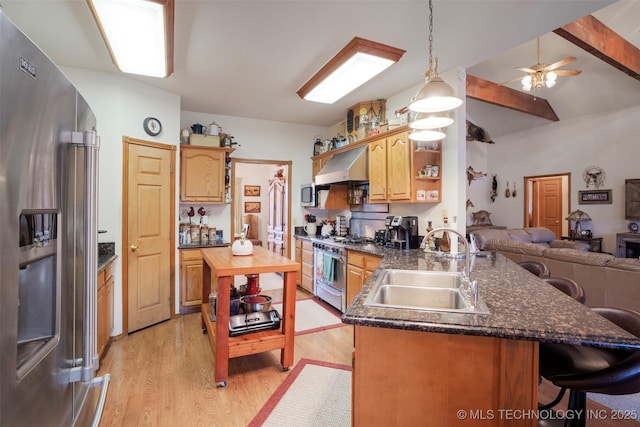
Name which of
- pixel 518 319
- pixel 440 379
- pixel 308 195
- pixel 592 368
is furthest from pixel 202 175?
pixel 592 368

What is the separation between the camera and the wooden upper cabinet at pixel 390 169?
331 centimetres

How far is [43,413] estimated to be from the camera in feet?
2.68

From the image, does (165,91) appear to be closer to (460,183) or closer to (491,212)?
(460,183)

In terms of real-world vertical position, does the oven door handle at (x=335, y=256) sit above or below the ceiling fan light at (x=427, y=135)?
below

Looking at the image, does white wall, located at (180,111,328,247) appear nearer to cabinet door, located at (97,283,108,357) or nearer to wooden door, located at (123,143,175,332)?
wooden door, located at (123,143,175,332)

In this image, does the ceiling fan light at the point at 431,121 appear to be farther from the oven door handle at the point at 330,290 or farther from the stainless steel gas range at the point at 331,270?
the oven door handle at the point at 330,290

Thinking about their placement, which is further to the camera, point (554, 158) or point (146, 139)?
point (554, 158)

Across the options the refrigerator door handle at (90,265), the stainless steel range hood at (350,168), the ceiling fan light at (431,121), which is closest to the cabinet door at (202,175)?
the stainless steel range hood at (350,168)

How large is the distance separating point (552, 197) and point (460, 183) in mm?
6599

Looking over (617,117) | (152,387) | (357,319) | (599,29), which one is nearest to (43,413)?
(357,319)

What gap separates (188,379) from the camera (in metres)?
2.42

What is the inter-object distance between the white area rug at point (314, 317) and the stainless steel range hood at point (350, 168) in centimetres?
178

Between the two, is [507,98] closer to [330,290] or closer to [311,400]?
[330,290]

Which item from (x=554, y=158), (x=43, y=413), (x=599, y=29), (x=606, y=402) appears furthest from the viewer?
(x=554, y=158)
